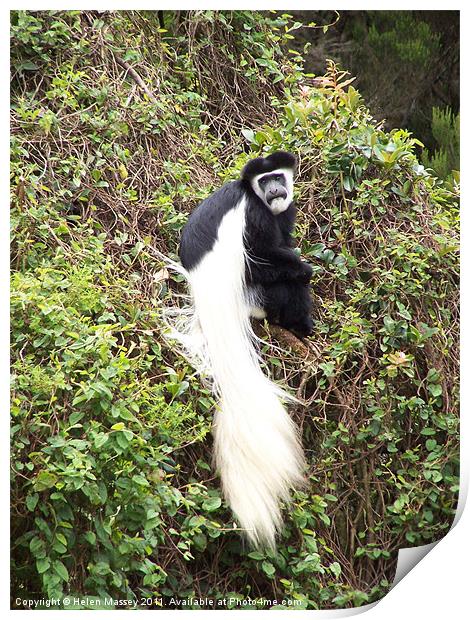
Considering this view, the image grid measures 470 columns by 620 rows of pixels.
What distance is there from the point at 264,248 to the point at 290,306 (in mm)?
177

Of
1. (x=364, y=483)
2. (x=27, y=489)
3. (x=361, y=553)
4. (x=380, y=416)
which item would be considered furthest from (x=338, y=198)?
(x=27, y=489)

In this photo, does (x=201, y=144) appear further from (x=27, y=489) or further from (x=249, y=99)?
(x=27, y=489)

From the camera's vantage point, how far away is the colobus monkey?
206 cm

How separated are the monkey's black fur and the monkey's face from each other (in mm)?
11

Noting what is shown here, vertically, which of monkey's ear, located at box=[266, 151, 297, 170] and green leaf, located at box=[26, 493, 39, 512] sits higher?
monkey's ear, located at box=[266, 151, 297, 170]

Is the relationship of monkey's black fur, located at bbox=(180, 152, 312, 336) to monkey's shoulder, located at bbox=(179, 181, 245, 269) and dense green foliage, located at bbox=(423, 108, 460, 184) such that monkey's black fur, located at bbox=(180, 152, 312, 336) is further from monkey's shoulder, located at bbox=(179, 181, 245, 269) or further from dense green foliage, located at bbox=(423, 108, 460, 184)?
dense green foliage, located at bbox=(423, 108, 460, 184)

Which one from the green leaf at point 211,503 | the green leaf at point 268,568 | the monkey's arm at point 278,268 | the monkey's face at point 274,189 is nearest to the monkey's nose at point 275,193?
the monkey's face at point 274,189

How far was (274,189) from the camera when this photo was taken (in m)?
2.34

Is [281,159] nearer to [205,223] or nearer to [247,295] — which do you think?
[205,223]

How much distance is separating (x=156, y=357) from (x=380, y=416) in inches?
22.7

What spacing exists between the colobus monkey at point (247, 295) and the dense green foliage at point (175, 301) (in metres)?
0.06

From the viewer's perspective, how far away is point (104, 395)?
5.85ft

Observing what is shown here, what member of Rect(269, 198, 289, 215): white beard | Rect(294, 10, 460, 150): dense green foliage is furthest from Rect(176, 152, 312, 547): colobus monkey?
Rect(294, 10, 460, 150): dense green foliage

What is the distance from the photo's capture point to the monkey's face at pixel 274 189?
7.67ft
